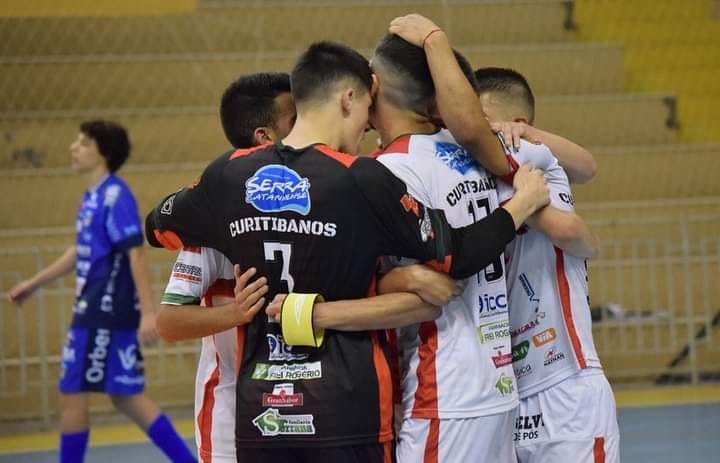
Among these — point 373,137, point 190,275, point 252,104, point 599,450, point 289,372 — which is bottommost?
point 599,450

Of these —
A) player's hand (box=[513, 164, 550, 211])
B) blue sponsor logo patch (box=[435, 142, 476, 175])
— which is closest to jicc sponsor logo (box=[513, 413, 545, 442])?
player's hand (box=[513, 164, 550, 211])

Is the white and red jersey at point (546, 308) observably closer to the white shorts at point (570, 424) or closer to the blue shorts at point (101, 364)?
the white shorts at point (570, 424)

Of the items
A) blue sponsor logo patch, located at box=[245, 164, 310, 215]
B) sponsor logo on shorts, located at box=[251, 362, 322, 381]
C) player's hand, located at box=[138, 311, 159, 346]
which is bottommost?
sponsor logo on shorts, located at box=[251, 362, 322, 381]

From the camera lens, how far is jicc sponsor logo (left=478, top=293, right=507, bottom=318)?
101 inches

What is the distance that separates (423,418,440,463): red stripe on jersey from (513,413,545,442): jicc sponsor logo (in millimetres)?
323

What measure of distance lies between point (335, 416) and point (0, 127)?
23.8ft

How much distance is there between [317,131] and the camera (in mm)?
2488

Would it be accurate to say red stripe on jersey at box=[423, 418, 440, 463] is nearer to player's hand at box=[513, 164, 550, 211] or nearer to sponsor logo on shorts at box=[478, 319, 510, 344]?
sponsor logo on shorts at box=[478, 319, 510, 344]

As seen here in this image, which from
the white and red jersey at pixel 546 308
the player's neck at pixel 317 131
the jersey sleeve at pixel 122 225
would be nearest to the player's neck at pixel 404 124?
the player's neck at pixel 317 131

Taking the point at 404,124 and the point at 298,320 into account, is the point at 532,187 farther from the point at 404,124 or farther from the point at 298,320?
the point at 298,320

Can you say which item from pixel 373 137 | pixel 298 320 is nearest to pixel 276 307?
pixel 298 320

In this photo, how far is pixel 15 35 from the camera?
9.26 metres

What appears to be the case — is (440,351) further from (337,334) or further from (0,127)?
(0,127)

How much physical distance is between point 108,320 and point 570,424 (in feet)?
10.8
